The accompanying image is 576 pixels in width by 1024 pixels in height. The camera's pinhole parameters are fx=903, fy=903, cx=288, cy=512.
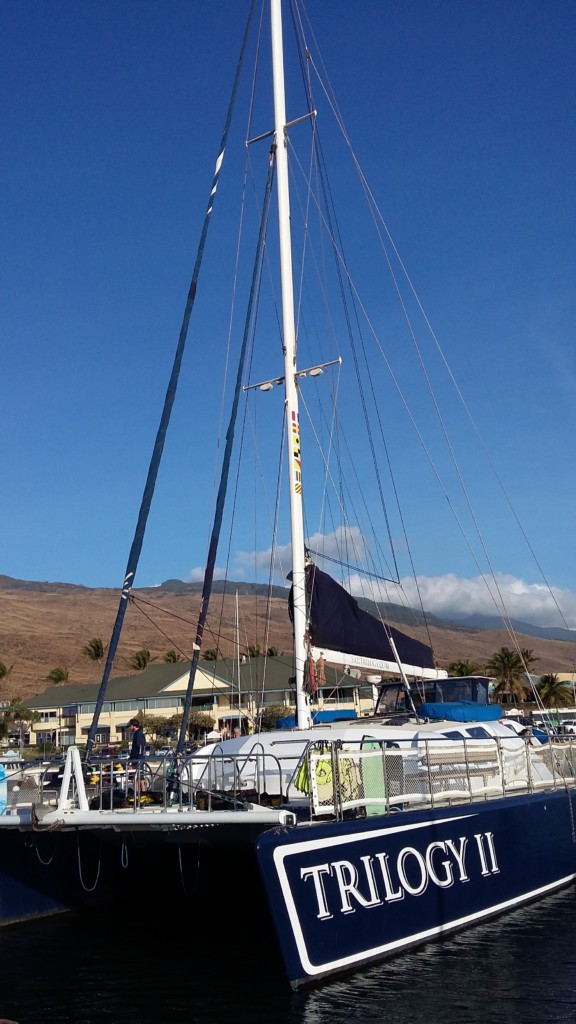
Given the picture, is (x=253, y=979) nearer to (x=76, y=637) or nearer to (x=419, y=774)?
(x=419, y=774)

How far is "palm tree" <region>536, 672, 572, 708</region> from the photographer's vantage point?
7000cm

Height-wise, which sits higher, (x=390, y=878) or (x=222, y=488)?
(x=222, y=488)

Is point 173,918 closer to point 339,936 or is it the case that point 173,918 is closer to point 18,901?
point 18,901

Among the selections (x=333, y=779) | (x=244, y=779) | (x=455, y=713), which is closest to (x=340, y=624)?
(x=455, y=713)

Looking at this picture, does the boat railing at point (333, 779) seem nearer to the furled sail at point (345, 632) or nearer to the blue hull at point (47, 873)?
the blue hull at point (47, 873)

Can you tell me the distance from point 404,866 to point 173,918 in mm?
4810

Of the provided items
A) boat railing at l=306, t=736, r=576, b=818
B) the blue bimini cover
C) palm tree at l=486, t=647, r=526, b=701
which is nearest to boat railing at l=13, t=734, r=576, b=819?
boat railing at l=306, t=736, r=576, b=818

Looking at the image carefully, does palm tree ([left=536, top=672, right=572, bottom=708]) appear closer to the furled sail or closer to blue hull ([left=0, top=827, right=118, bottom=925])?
the furled sail

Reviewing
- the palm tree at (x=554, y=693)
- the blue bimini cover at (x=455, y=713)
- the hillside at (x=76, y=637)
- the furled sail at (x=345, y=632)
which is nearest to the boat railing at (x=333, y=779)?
the blue bimini cover at (x=455, y=713)

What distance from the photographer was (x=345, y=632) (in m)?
14.4

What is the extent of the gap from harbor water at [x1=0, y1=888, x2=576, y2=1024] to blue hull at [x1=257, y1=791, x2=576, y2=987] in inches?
10.7

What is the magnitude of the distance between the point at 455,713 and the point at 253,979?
5996mm

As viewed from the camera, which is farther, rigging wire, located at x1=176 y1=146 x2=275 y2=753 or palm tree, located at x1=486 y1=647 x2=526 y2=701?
palm tree, located at x1=486 y1=647 x2=526 y2=701

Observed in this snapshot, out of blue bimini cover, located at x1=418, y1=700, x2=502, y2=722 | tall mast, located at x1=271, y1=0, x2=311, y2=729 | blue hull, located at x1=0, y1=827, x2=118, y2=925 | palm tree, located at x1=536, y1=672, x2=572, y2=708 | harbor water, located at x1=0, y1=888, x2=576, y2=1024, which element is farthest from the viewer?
palm tree, located at x1=536, y1=672, x2=572, y2=708
